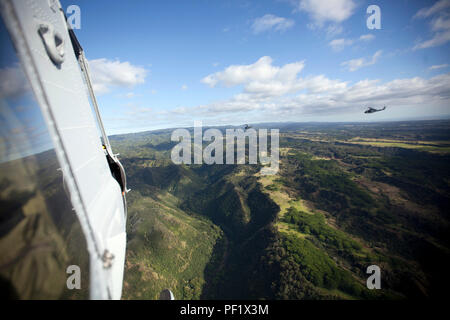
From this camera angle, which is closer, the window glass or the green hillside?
the window glass

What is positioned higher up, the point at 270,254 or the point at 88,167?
the point at 88,167

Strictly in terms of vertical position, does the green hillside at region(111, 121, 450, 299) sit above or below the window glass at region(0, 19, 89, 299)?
below

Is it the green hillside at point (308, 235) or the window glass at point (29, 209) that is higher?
the window glass at point (29, 209)

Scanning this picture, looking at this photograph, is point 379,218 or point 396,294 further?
point 379,218

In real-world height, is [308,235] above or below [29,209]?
below

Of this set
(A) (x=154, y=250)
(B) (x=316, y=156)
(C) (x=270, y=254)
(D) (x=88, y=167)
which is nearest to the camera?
(D) (x=88, y=167)

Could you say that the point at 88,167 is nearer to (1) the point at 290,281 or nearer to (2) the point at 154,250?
(1) the point at 290,281

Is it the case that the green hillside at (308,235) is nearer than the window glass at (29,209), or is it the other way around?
the window glass at (29,209)
